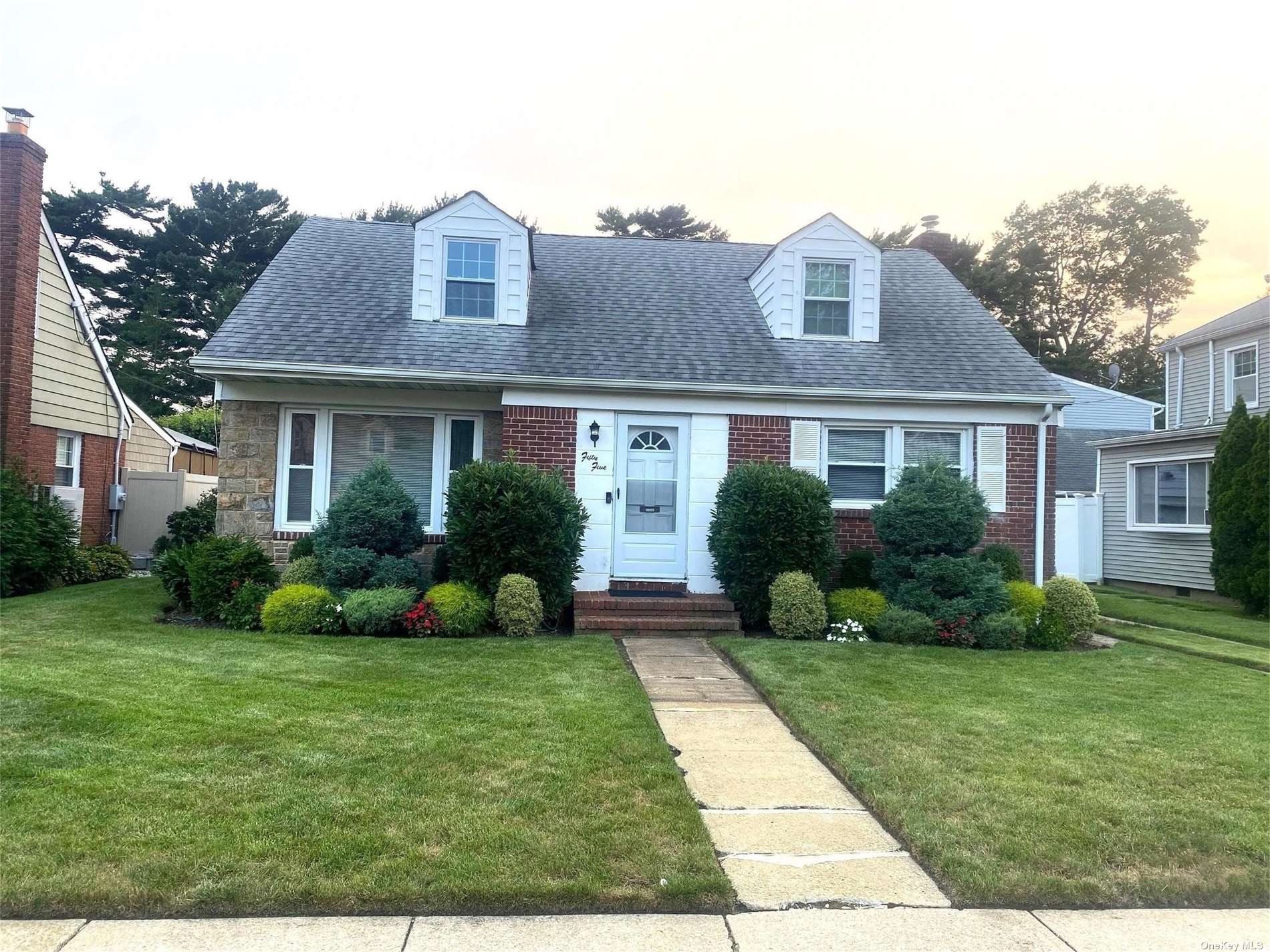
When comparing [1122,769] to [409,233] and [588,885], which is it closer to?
[588,885]

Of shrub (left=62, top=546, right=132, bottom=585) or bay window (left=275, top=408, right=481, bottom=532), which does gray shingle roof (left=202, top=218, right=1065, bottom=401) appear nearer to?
bay window (left=275, top=408, right=481, bottom=532)

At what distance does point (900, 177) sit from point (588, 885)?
12.3 m

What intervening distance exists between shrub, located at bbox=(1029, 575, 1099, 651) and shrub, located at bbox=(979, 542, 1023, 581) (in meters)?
0.59

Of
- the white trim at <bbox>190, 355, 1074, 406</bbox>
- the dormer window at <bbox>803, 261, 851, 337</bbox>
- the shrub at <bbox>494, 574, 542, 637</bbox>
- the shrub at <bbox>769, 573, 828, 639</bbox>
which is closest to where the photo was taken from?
the shrub at <bbox>494, 574, 542, 637</bbox>

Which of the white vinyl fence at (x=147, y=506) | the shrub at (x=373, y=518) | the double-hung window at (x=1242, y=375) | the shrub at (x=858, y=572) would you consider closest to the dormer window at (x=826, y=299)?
the shrub at (x=858, y=572)

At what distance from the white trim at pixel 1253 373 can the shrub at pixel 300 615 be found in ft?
57.6

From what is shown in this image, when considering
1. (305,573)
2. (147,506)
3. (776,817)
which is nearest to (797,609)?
(776,817)

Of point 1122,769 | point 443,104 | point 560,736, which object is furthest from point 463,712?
point 443,104

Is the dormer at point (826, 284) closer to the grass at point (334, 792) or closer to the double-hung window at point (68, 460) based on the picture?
the grass at point (334, 792)

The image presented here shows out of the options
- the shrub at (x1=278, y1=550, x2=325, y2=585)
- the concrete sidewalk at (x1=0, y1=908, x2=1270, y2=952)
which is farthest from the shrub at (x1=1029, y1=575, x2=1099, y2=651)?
the shrub at (x1=278, y1=550, x2=325, y2=585)

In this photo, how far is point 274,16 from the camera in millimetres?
7977

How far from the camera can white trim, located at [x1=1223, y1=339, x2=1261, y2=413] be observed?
55.6 ft

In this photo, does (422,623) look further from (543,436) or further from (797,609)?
(797,609)

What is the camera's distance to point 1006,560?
9922 mm
